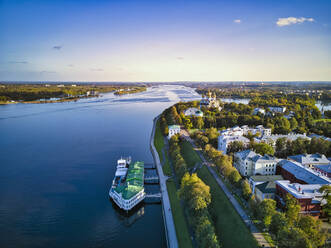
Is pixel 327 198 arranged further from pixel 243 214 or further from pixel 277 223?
pixel 243 214

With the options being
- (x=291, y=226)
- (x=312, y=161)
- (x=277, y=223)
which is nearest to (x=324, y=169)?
(x=312, y=161)

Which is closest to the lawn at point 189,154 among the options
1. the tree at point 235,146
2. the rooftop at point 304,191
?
the tree at point 235,146

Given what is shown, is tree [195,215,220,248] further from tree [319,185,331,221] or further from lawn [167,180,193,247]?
tree [319,185,331,221]

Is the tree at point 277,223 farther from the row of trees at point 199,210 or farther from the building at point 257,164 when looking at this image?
the building at point 257,164

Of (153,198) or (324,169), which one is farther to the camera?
(324,169)

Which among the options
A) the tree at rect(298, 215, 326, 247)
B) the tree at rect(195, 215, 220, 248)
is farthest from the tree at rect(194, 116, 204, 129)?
the tree at rect(298, 215, 326, 247)

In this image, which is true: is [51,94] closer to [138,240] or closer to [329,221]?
[138,240]
